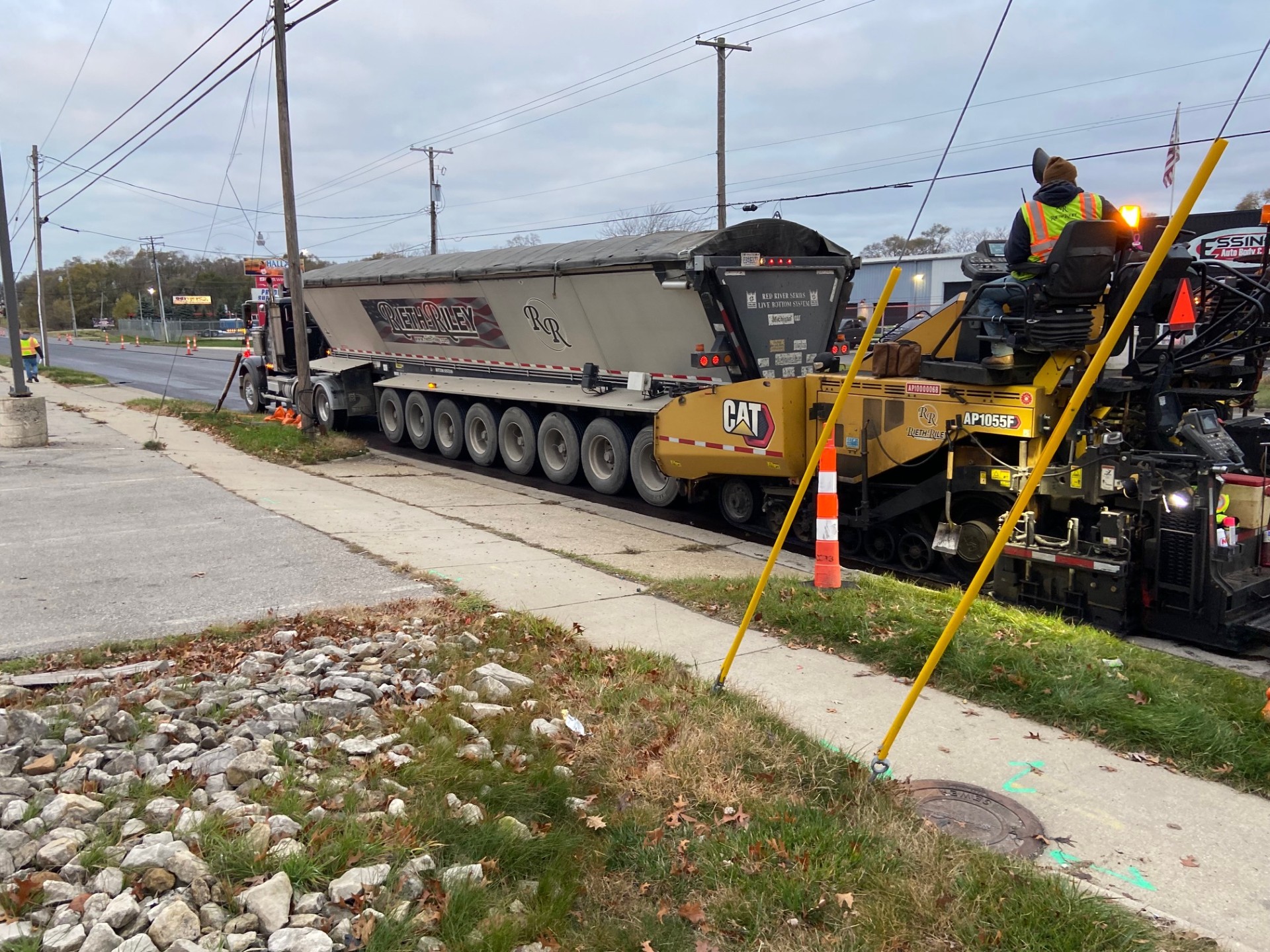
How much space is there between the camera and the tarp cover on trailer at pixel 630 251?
10289 mm

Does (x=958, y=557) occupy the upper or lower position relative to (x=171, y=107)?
lower

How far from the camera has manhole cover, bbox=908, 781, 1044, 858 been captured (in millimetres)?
3754

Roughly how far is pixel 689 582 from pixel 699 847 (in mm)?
3899

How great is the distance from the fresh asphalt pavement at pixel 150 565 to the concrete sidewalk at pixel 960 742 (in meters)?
0.68

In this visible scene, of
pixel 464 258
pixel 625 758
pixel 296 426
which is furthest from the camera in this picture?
pixel 296 426

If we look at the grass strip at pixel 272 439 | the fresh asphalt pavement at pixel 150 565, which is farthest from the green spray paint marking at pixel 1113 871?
the grass strip at pixel 272 439

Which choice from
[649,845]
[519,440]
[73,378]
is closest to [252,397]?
[519,440]

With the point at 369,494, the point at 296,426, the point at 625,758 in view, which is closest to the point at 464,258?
the point at 369,494

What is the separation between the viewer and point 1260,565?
666cm

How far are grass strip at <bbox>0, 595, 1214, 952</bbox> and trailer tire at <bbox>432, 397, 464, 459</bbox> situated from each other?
10.9 metres

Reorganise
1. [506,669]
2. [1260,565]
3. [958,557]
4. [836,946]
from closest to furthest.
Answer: [836,946] → [506,669] → [1260,565] → [958,557]

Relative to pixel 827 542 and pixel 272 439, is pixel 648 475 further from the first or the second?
pixel 272 439

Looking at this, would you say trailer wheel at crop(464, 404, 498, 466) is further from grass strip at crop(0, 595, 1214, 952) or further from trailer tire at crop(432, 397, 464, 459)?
grass strip at crop(0, 595, 1214, 952)

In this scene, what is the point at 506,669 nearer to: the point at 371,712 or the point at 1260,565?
the point at 371,712
